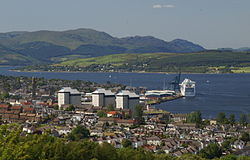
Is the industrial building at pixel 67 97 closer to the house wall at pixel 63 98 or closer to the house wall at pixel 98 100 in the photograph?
the house wall at pixel 63 98

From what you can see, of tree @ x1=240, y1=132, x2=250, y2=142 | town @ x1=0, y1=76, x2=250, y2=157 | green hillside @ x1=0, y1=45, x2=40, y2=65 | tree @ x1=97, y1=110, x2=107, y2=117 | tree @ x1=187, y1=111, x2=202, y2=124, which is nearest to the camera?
town @ x1=0, y1=76, x2=250, y2=157

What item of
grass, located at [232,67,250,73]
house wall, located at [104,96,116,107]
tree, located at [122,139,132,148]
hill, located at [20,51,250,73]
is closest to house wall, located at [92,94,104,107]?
house wall, located at [104,96,116,107]

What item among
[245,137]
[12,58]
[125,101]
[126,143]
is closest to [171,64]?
[12,58]

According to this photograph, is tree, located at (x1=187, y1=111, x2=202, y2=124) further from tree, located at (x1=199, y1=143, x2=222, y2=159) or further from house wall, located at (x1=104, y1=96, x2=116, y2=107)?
house wall, located at (x1=104, y1=96, x2=116, y2=107)

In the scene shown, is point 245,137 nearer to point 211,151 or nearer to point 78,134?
point 211,151

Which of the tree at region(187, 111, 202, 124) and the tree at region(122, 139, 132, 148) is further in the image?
the tree at region(187, 111, 202, 124)

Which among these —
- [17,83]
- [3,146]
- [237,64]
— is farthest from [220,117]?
[237,64]

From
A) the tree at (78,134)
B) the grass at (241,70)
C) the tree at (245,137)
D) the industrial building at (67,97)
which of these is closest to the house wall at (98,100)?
the industrial building at (67,97)
